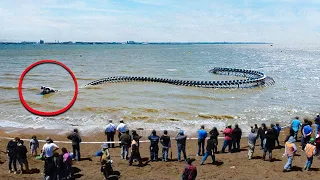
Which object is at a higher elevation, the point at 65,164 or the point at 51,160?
the point at 51,160

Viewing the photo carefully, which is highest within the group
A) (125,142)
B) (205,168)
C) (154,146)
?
(125,142)

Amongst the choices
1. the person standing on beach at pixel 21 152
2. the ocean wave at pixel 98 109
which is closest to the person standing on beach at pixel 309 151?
the person standing on beach at pixel 21 152

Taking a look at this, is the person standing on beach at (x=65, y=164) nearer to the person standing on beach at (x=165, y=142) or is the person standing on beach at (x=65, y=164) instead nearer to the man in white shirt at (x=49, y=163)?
the man in white shirt at (x=49, y=163)

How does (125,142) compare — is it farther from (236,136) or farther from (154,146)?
(236,136)

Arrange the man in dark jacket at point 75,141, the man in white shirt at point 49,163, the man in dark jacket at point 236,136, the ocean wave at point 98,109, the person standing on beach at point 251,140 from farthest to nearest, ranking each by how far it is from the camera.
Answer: the ocean wave at point 98,109, the man in dark jacket at point 236,136, the person standing on beach at point 251,140, the man in dark jacket at point 75,141, the man in white shirt at point 49,163

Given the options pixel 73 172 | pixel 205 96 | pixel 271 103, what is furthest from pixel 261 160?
pixel 205 96

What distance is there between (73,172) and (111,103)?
2062 centimetres

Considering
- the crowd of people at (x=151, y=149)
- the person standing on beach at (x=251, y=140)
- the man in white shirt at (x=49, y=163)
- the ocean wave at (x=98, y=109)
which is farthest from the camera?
the ocean wave at (x=98, y=109)

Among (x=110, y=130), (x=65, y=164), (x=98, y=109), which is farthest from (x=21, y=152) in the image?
(x=98, y=109)

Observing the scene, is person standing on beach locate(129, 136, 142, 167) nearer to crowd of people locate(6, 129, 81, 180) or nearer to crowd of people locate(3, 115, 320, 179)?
crowd of people locate(3, 115, 320, 179)

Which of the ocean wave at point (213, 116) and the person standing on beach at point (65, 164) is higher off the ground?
the person standing on beach at point (65, 164)

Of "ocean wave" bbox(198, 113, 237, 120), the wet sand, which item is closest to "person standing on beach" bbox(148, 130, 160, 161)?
the wet sand

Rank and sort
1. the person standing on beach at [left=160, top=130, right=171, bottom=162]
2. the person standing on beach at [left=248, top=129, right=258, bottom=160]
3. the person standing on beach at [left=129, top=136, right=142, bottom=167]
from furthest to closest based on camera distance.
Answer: the person standing on beach at [left=248, top=129, right=258, bottom=160]
the person standing on beach at [left=160, top=130, right=171, bottom=162]
the person standing on beach at [left=129, top=136, right=142, bottom=167]

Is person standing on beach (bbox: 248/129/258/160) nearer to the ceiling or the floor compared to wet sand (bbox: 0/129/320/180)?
nearer to the ceiling
